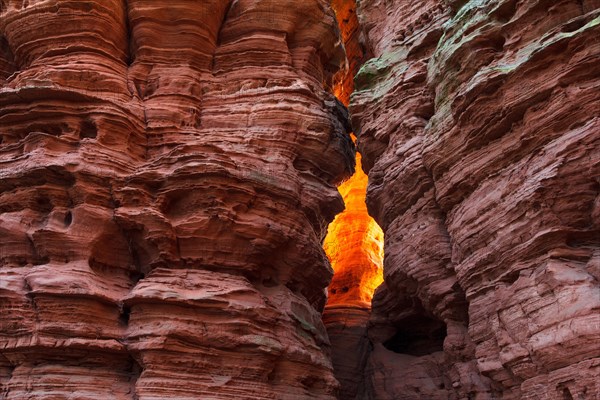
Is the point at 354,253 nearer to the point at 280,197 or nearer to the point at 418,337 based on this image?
the point at 418,337

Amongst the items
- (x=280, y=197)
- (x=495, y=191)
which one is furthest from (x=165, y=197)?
(x=495, y=191)

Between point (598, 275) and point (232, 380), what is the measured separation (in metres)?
5.62

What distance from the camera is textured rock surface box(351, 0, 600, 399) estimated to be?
6.98 metres

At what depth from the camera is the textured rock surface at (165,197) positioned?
848 centimetres

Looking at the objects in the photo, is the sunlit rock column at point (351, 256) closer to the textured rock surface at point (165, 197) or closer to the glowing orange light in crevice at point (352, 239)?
the glowing orange light in crevice at point (352, 239)

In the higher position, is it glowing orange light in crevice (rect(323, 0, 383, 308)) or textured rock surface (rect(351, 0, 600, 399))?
glowing orange light in crevice (rect(323, 0, 383, 308))

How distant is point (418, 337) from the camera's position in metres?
13.4

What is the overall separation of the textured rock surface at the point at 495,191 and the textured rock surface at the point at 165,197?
1.96 meters

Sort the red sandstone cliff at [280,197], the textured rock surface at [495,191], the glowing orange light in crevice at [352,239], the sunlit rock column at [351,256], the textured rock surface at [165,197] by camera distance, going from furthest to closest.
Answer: the glowing orange light in crevice at [352,239]
the sunlit rock column at [351,256]
the textured rock surface at [165,197]
the red sandstone cliff at [280,197]
the textured rock surface at [495,191]

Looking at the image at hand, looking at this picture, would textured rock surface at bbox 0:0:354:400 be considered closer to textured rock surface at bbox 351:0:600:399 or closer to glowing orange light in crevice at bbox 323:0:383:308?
textured rock surface at bbox 351:0:600:399

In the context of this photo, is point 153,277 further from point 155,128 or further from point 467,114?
point 467,114

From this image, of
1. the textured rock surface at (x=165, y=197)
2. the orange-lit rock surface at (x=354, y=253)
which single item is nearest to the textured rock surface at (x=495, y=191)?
the textured rock surface at (x=165, y=197)

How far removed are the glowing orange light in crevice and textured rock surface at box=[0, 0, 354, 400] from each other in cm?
756


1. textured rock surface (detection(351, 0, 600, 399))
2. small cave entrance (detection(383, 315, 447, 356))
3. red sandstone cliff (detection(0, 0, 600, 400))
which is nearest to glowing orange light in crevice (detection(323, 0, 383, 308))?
small cave entrance (detection(383, 315, 447, 356))
